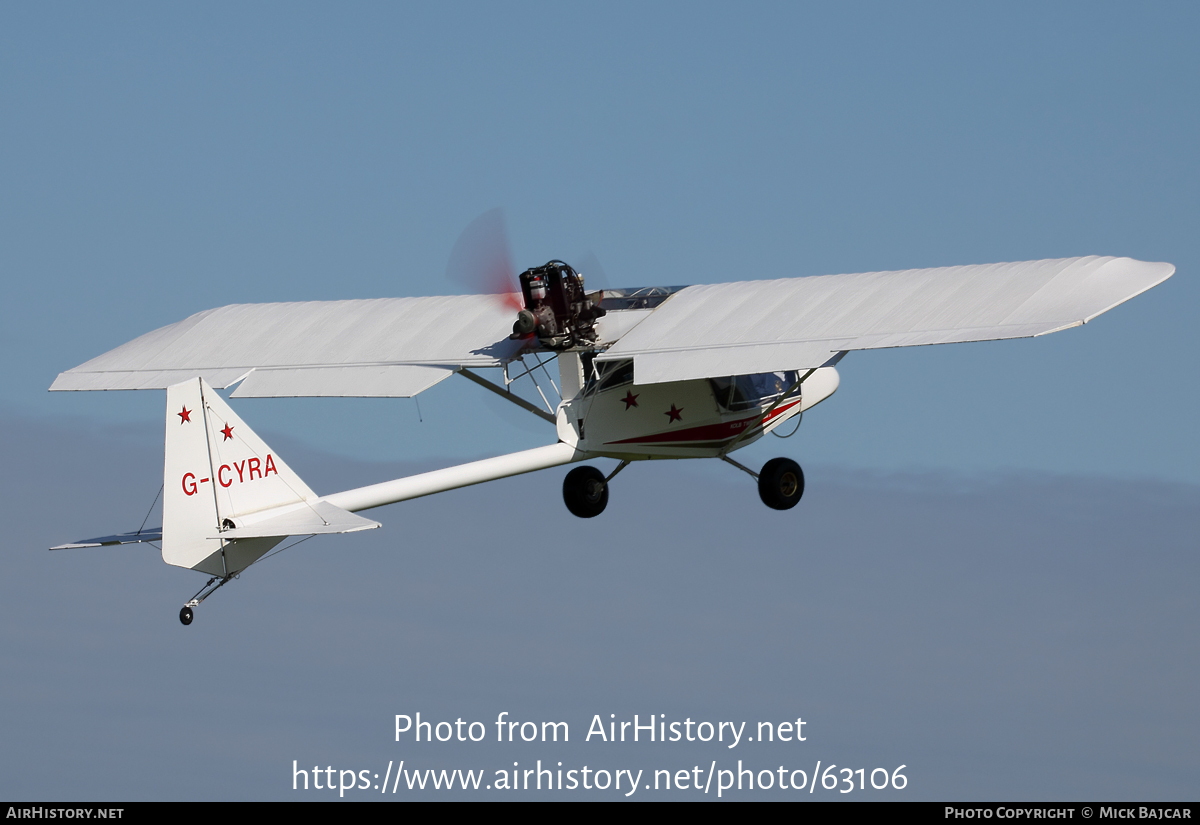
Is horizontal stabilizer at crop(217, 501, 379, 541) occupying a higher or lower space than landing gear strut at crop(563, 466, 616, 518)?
higher

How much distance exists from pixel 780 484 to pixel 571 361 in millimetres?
3352


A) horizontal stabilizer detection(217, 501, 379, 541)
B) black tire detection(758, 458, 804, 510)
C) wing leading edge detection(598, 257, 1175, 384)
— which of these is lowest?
black tire detection(758, 458, 804, 510)

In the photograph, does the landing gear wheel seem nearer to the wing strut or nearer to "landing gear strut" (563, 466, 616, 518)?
"landing gear strut" (563, 466, 616, 518)

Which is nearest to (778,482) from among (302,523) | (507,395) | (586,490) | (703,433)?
(703,433)

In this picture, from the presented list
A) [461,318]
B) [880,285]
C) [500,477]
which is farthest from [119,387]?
[880,285]

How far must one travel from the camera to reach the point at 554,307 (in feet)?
81.9

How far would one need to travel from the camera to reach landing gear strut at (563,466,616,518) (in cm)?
2672

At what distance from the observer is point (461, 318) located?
90.7ft

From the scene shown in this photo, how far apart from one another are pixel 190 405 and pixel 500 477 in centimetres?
477

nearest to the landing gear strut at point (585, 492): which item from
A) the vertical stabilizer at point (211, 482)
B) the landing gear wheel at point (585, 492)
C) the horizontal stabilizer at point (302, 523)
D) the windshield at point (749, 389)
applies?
the landing gear wheel at point (585, 492)

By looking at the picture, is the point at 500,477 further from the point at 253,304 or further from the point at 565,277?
the point at 253,304

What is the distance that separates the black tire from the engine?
3.29 meters

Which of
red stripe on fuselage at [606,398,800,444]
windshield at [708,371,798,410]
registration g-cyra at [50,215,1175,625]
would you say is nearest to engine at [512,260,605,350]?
registration g-cyra at [50,215,1175,625]

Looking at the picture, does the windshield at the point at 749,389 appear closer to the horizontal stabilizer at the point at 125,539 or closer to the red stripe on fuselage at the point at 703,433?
the red stripe on fuselage at the point at 703,433
